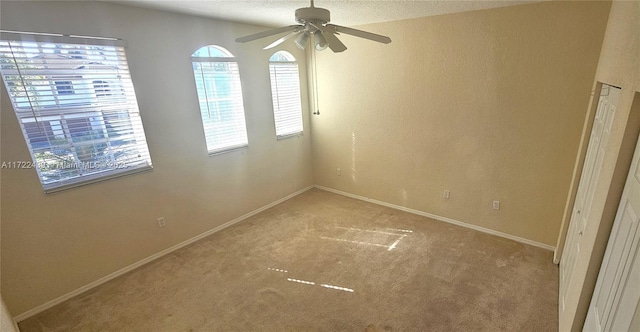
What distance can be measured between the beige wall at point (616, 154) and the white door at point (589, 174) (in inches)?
9.6

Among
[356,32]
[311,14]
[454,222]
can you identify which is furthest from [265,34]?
[454,222]

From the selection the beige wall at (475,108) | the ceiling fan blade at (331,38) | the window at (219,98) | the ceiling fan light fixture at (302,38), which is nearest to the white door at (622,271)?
the ceiling fan blade at (331,38)

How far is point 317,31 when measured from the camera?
6.05 feet

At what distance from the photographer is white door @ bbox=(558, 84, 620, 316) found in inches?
70.4

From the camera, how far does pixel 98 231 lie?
104 inches

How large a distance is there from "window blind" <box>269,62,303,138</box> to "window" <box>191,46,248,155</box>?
578mm

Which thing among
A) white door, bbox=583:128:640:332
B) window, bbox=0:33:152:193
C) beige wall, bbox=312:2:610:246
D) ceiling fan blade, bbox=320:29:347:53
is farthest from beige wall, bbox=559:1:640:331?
window, bbox=0:33:152:193

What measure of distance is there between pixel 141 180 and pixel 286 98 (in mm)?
2205

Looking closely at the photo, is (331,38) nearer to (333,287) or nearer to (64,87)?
(333,287)

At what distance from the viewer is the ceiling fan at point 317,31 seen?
1.67 metres

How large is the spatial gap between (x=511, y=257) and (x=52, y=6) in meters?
4.67

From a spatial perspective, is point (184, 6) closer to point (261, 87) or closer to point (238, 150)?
point (261, 87)

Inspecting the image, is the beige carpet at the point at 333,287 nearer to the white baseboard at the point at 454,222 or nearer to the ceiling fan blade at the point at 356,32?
the white baseboard at the point at 454,222

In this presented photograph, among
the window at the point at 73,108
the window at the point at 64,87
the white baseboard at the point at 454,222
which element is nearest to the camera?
the window at the point at 73,108
